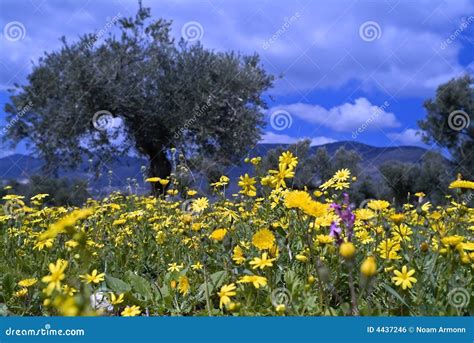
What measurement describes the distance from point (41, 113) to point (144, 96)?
345cm

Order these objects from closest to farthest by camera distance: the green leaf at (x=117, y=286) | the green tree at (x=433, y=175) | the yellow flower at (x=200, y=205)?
1. the green leaf at (x=117, y=286)
2. the yellow flower at (x=200, y=205)
3. the green tree at (x=433, y=175)

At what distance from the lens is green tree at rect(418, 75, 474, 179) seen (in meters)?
22.3

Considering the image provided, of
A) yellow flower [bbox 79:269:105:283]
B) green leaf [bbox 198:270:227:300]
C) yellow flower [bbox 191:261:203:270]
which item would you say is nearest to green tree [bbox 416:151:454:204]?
yellow flower [bbox 191:261:203:270]

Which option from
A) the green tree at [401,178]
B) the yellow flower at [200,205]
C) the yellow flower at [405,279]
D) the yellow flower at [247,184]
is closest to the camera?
the yellow flower at [405,279]

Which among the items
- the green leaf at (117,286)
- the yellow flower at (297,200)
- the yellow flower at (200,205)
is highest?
the yellow flower at (200,205)

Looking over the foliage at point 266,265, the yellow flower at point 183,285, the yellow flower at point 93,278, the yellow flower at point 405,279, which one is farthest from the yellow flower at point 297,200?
the yellow flower at point 93,278

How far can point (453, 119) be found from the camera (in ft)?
74.7

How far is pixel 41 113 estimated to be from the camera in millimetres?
16750

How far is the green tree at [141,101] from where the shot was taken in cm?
1611

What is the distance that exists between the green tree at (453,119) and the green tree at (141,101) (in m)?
9.43

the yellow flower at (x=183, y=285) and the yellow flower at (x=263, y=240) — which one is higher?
the yellow flower at (x=263, y=240)

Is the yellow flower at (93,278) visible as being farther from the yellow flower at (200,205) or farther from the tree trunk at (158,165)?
the tree trunk at (158,165)

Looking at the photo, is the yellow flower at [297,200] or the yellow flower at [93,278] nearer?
the yellow flower at [297,200]

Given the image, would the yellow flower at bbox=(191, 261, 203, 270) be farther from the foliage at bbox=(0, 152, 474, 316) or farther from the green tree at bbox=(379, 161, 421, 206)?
the green tree at bbox=(379, 161, 421, 206)
